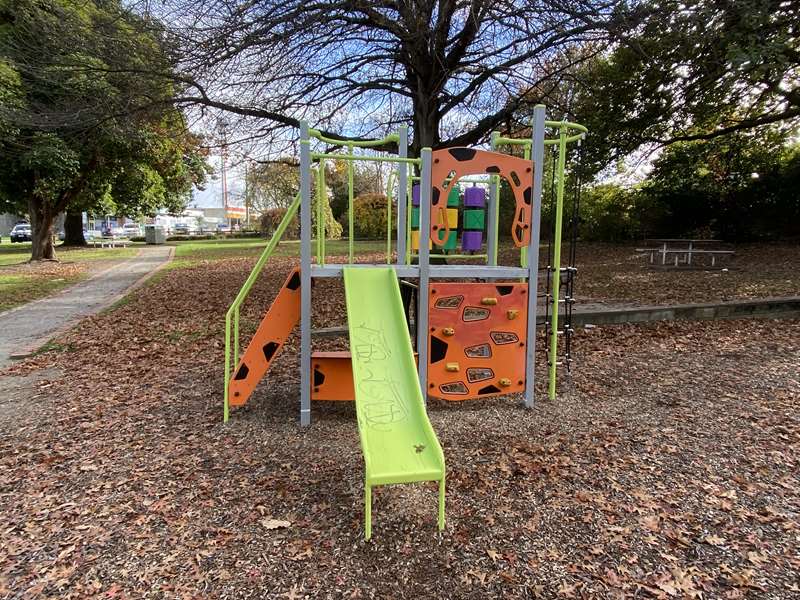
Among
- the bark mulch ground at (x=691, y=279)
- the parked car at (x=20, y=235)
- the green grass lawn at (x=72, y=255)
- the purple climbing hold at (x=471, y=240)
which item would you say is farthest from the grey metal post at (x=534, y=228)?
the parked car at (x=20, y=235)

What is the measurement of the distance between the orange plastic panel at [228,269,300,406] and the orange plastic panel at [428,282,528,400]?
3.63 ft

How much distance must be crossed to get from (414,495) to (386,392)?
610 millimetres

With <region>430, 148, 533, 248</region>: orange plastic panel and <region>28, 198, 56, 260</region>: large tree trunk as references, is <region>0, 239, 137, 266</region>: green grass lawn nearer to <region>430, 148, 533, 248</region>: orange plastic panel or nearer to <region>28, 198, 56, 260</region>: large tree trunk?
<region>28, 198, 56, 260</region>: large tree trunk

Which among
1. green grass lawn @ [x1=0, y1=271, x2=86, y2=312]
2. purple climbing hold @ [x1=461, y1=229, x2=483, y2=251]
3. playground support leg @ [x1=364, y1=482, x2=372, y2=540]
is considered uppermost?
purple climbing hold @ [x1=461, y1=229, x2=483, y2=251]

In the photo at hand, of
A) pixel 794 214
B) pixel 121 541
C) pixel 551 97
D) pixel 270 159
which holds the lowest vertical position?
pixel 121 541

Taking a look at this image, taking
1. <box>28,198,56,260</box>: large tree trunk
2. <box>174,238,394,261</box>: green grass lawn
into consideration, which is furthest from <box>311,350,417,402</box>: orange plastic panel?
<box>28,198,56,260</box>: large tree trunk

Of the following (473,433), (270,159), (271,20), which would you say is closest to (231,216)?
(270,159)

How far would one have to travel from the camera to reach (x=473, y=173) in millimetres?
3982

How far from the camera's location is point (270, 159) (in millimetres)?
12227

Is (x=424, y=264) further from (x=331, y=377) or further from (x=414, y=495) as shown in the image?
(x=414, y=495)

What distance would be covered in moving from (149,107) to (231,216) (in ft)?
240

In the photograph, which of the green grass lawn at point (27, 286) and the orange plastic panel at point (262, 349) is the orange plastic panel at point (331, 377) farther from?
the green grass lawn at point (27, 286)

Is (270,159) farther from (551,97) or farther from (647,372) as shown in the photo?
(647,372)

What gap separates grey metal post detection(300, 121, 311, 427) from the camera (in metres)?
3.75
